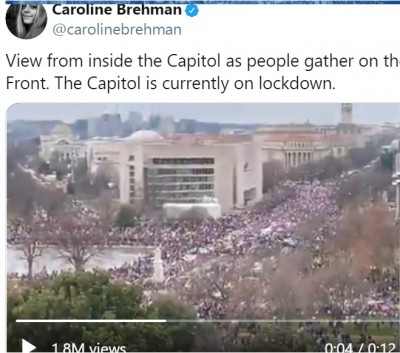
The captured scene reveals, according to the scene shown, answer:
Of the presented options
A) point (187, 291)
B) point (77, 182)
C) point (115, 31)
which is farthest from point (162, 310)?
point (115, 31)

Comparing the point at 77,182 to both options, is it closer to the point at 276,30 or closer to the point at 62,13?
the point at 62,13

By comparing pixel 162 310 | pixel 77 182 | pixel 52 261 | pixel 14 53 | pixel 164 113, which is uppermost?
pixel 14 53

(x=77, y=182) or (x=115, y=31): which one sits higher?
(x=115, y=31)

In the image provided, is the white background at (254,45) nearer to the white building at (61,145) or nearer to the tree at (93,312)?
the white building at (61,145)
